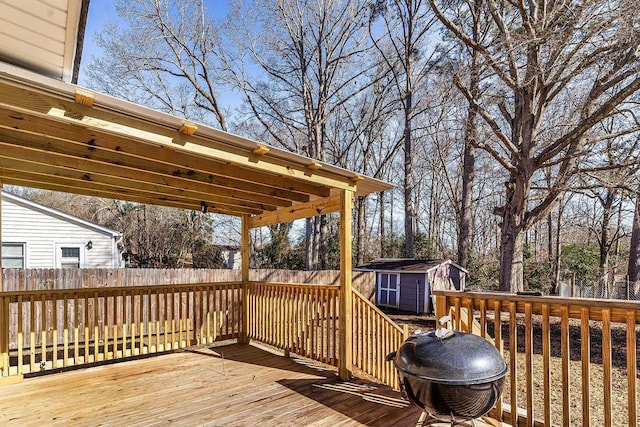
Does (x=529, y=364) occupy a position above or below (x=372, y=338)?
above

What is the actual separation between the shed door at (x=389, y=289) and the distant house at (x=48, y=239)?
958cm

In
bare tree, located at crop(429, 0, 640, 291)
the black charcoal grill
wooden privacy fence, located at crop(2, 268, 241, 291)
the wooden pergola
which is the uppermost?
bare tree, located at crop(429, 0, 640, 291)

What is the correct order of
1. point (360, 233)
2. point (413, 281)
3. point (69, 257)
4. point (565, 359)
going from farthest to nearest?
point (360, 233)
point (413, 281)
point (69, 257)
point (565, 359)

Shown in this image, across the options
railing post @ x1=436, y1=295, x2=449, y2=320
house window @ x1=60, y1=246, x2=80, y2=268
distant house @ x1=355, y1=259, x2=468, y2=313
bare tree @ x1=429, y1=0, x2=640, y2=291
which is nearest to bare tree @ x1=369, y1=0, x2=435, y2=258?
distant house @ x1=355, y1=259, x2=468, y2=313

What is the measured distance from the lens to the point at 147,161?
395 cm

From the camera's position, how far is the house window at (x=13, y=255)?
35.7 ft

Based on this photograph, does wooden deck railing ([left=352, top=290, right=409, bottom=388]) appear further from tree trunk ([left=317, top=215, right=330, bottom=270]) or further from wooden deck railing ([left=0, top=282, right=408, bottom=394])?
tree trunk ([left=317, top=215, right=330, bottom=270])

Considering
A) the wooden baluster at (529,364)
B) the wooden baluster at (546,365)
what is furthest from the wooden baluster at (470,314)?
the wooden baluster at (546,365)

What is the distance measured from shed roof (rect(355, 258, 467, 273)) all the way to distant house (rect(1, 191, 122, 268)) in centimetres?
934

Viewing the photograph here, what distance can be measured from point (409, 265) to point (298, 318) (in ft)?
30.7

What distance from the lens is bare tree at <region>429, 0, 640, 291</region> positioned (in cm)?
657

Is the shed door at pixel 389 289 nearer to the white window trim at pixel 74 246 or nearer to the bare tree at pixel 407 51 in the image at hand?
the bare tree at pixel 407 51

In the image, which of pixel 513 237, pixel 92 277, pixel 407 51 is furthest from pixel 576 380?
pixel 407 51

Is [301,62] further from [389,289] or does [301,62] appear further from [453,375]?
[453,375]
